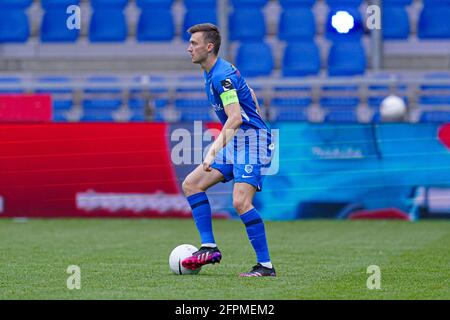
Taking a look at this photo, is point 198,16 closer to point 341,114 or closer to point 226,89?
point 341,114

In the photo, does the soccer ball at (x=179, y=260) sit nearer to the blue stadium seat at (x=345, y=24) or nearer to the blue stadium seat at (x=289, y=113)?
the blue stadium seat at (x=289, y=113)

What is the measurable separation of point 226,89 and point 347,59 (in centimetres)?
1055

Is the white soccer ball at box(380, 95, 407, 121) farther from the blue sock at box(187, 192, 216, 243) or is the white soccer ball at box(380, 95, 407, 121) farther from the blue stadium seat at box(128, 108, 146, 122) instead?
the blue sock at box(187, 192, 216, 243)

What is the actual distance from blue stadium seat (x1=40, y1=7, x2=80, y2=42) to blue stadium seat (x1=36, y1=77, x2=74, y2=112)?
1.76m

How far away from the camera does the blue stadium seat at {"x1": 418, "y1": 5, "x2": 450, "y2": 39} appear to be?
1956 cm

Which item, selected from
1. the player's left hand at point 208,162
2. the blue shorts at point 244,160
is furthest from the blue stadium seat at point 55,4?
the player's left hand at point 208,162

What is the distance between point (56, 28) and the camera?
66.2 feet

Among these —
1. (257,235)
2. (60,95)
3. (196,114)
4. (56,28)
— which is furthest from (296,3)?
(257,235)

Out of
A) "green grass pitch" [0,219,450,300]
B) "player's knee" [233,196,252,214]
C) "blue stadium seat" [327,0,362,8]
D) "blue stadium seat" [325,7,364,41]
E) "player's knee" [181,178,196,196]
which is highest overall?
"blue stadium seat" [327,0,362,8]

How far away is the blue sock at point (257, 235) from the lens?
356 inches

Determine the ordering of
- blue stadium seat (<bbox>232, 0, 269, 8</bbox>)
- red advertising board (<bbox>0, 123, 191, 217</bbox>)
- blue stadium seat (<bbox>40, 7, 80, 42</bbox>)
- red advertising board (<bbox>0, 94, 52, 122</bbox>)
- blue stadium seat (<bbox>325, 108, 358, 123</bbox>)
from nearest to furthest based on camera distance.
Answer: red advertising board (<bbox>0, 123, 191, 217</bbox>)
red advertising board (<bbox>0, 94, 52, 122</bbox>)
blue stadium seat (<bbox>325, 108, 358, 123</bbox>)
blue stadium seat (<bbox>232, 0, 269, 8</bbox>)
blue stadium seat (<bbox>40, 7, 80, 42</bbox>)

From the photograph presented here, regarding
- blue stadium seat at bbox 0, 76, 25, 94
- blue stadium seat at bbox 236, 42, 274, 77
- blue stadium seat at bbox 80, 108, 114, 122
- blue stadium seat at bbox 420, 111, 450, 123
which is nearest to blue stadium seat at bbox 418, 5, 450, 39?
blue stadium seat at bbox 420, 111, 450, 123

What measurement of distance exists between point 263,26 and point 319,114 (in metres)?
3.32
